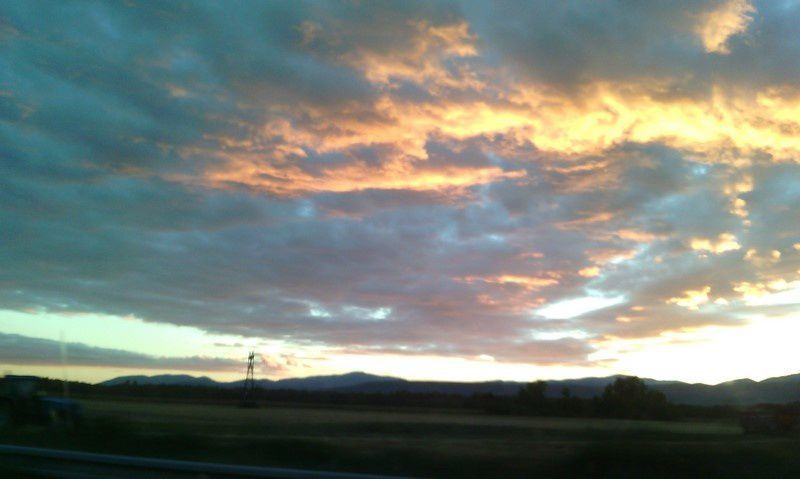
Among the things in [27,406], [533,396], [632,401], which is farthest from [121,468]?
[533,396]

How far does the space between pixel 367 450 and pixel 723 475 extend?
7742mm

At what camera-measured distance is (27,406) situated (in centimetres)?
2747

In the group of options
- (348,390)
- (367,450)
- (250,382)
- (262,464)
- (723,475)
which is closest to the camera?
(723,475)

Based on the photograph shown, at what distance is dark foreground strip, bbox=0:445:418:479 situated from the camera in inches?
405

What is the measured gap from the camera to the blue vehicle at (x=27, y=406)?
88.3 feet

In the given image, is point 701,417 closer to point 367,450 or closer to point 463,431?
point 463,431

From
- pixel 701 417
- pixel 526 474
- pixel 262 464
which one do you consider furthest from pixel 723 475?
pixel 701 417

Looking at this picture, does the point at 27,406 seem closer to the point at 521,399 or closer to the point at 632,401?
the point at 632,401

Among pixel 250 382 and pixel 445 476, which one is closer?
pixel 445 476

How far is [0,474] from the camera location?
39.3 feet

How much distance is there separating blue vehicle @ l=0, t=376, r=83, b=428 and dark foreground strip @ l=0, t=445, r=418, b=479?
15.6 meters

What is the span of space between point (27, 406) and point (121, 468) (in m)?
19.3

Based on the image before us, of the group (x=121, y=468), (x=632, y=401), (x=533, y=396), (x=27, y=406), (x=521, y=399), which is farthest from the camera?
(x=521, y=399)

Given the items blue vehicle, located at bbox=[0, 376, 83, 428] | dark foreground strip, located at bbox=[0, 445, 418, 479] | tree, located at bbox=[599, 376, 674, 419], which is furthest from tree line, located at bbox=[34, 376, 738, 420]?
dark foreground strip, located at bbox=[0, 445, 418, 479]
